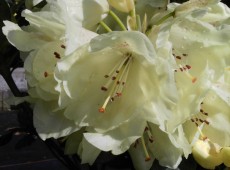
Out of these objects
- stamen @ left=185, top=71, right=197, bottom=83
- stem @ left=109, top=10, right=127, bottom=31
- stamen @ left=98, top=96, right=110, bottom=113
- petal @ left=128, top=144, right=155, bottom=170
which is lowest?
petal @ left=128, top=144, right=155, bottom=170

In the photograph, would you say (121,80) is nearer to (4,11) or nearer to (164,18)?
(164,18)

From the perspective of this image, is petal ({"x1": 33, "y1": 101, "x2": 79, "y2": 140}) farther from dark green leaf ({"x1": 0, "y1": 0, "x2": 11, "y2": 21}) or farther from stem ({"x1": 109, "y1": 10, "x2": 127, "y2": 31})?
dark green leaf ({"x1": 0, "y1": 0, "x2": 11, "y2": 21})

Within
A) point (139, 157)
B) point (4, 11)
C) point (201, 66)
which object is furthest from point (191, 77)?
point (4, 11)

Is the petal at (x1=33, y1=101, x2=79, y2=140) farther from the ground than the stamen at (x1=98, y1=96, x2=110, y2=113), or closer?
closer

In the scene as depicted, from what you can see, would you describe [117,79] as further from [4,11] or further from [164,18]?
[4,11]

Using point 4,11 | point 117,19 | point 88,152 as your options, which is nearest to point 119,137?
point 88,152

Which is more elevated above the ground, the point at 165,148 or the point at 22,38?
the point at 22,38

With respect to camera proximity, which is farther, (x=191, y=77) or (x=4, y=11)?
(x=4, y=11)

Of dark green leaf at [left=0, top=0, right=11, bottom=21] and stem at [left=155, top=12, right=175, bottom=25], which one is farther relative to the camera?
dark green leaf at [left=0, top=0, right=11, bottom=21]

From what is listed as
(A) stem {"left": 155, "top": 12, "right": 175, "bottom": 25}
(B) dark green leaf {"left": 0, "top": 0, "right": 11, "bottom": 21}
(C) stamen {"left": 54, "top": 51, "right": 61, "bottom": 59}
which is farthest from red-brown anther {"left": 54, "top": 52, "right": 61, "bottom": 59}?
(B) dark green leaf {"left": 0, "top": 0, "right": 11, "bottom": 21}
